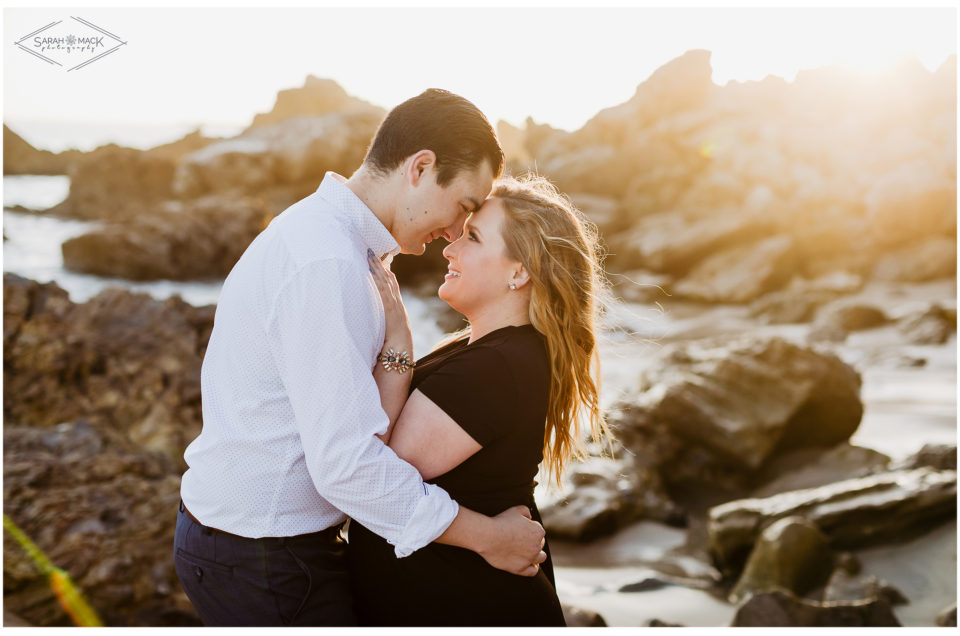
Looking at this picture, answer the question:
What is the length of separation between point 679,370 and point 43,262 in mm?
21909

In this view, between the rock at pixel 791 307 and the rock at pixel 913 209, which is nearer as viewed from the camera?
the rock at pixel 791 307

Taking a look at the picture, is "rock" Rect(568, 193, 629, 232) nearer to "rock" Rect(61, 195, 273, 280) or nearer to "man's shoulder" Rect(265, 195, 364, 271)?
"rock" Rect(61, 195, 273, 280)

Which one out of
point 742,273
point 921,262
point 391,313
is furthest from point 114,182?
point 391,313

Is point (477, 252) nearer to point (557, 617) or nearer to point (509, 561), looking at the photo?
point (509, 561)

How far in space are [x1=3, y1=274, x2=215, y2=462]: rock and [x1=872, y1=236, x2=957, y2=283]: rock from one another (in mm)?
22888

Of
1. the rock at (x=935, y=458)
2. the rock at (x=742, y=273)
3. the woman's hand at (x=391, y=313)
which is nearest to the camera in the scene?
the woman's hand at (x=391, y=313)

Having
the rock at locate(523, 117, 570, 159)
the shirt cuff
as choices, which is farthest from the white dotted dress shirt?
the rock at locate(523, 117, 570, 159)

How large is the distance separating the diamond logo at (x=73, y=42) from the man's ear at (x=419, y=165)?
8.21 ft

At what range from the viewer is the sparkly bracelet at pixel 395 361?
2.29 m

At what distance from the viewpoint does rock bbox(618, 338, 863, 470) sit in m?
7.42

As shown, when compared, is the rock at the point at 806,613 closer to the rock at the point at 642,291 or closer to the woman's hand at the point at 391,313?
the woman's hand at the point at 391,313

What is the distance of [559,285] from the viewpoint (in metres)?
2.59

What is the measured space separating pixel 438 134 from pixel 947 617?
4066 mm

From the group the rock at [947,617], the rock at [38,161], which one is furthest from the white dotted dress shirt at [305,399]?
the rock at [38,161]
